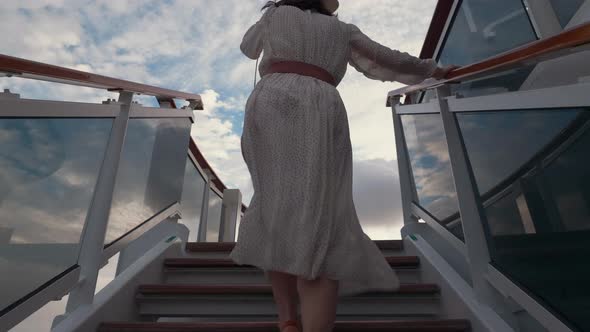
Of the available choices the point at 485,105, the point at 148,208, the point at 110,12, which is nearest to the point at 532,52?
the point at 485,105

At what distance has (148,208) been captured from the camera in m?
2.04

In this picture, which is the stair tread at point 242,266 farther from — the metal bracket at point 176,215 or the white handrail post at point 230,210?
the white handrail post at point 230,210

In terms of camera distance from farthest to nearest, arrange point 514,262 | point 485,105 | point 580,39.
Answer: point 485,105
point 514,262
point 580,39

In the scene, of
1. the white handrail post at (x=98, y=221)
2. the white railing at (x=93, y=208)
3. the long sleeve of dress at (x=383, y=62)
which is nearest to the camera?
the white railing at (x=93, y=208)

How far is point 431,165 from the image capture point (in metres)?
2.04

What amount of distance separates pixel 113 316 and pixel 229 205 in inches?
112

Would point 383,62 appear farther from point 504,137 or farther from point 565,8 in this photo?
point 565,8

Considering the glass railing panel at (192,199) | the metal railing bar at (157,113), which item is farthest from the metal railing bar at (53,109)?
the glass railing panel at (192,199)

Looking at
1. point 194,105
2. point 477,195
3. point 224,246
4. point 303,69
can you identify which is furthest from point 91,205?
point 477,195

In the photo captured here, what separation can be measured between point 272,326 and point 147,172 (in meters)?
1.16

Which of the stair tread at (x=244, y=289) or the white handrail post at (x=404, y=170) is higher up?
the white handrail post at (x=404, y=170)

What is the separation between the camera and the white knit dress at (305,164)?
975 mm

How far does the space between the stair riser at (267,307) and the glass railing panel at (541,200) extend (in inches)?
15.4

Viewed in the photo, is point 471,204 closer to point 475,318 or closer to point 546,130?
point 475,318
